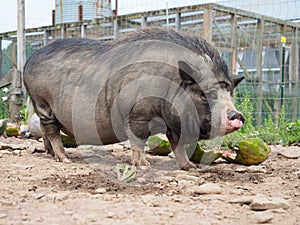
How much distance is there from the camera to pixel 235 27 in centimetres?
851

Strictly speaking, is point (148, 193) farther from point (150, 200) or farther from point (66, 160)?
point (66, 160)

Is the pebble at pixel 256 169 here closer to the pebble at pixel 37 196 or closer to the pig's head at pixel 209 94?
the pig's head at pixel 209 94

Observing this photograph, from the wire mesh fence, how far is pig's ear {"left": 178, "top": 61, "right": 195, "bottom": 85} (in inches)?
125

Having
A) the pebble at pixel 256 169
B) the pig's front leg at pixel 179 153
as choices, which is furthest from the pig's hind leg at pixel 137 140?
the pebble at pixel 256 169

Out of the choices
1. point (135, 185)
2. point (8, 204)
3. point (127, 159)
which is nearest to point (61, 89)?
point (127, 159)

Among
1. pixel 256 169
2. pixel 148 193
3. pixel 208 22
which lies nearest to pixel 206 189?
pixel 148 193

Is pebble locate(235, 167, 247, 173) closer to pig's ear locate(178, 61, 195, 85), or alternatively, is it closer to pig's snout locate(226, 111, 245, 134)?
pig's snout locate(226, 111, 245, 134)

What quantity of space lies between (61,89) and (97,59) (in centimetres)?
49

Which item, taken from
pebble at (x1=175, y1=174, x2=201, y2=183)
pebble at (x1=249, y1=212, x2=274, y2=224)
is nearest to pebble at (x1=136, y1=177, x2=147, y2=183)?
pebble at (x1=175, y1=174, x2=201, y2=183)

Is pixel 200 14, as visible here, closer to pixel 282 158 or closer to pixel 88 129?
pixel 282 158

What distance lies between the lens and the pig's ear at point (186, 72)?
4461mm

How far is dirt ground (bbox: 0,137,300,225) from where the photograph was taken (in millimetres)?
2895

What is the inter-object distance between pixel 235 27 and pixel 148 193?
547 cm

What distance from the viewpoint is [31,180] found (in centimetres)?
413
